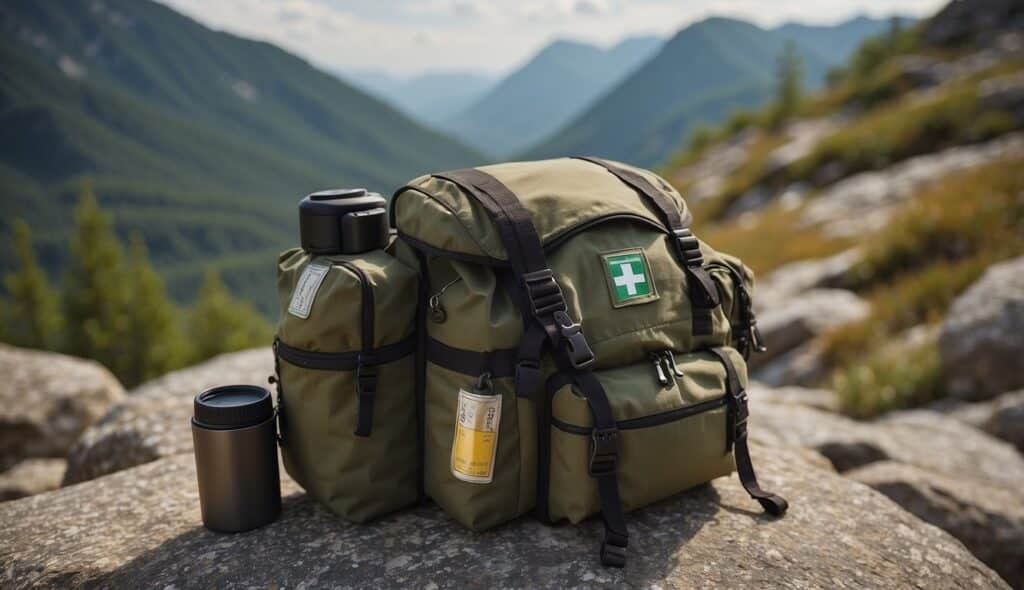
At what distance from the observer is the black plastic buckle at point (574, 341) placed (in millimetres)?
3406

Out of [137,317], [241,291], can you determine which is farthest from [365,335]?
[241,291]

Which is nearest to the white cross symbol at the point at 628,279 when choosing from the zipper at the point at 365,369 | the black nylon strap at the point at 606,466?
the black nylon strap at the point at 606,466

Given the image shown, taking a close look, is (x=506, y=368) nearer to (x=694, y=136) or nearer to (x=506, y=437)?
(x=506, y=437)

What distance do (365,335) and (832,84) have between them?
5861 centimetres

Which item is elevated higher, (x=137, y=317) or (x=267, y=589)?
(x=137, y=317)

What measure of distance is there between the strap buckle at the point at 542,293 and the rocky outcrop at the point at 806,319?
821 cm

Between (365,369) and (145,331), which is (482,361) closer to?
(365,369)

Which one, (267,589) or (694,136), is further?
(694,136)

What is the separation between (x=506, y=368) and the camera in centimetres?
351

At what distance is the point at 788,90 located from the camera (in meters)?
42.4

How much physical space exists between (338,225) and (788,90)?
44030 millimetres

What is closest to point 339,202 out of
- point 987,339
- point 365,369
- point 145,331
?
point 365,369

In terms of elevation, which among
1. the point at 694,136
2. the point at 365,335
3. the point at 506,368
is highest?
the point at 694,136

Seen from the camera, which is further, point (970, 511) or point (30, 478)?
point (30, 478)
